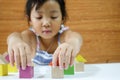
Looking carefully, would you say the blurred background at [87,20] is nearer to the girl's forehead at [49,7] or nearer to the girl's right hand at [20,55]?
the girl's forehead at [49,7]

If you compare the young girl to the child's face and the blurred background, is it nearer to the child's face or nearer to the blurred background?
the child's face

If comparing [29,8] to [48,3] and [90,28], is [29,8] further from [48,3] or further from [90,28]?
[90,28]

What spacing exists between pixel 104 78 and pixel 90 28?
2.88 feet

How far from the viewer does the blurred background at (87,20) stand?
1.46 meters

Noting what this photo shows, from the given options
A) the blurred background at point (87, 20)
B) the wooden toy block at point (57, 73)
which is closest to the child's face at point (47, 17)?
the wooden toy block at point (57, 73)

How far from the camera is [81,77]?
64cm

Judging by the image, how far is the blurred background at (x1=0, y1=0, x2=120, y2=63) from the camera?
1457 mm

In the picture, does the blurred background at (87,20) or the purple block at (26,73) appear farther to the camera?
the blurred background at (87,20)

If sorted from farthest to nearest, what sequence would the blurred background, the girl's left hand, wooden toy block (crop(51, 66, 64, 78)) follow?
the blurred background
wooden toy block (crop(51, 66, 64, 78))
the girl's left hand

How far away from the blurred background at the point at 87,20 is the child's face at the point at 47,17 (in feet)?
2.41

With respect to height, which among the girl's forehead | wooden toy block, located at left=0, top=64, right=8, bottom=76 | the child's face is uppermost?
the girl's forehead

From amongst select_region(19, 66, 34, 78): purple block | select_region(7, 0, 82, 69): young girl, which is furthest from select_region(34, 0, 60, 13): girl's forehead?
select_region(19, 66, 34, 78): purple block

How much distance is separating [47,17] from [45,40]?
253mm

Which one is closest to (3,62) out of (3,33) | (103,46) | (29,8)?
(29,8)
